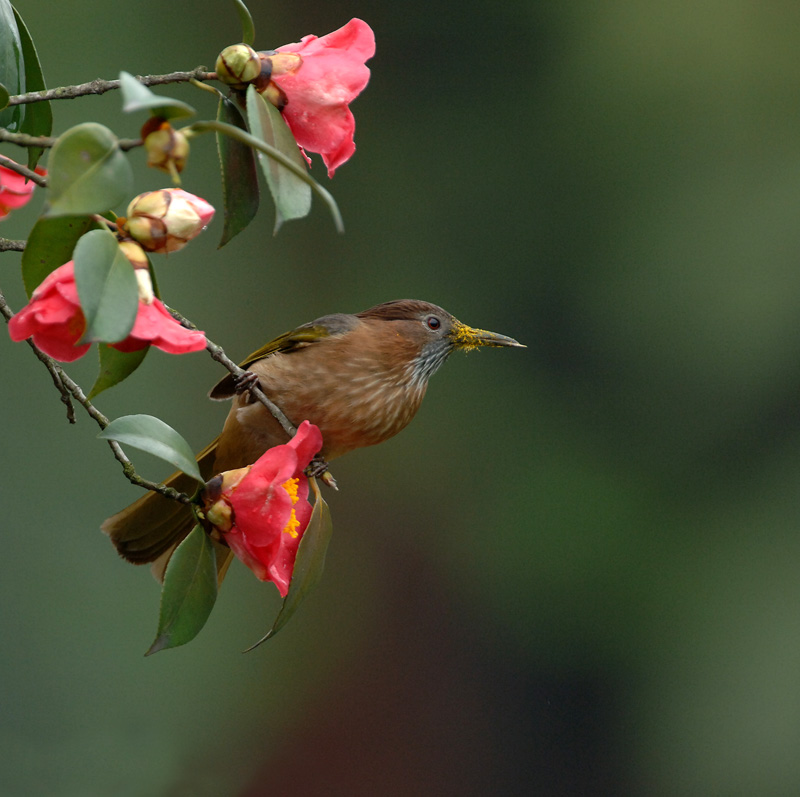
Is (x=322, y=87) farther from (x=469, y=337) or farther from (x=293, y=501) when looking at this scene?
(x=469, y=337)

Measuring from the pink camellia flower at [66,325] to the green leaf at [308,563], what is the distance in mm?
212

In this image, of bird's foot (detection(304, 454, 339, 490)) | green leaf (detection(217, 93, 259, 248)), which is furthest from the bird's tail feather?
green leaf (detection(217, 93, 259, 248))

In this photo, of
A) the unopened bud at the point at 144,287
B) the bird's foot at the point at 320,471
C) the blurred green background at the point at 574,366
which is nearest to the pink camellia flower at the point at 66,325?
the unopened bud at the point at 144,287

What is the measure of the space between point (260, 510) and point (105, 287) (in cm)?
21

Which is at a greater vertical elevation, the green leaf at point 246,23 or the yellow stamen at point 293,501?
the green leaf at point 246,23

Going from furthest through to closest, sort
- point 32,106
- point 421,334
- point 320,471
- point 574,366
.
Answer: point 574,366, point 421,334, point 320,471, point 32,106

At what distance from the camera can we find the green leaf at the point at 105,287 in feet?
1.40

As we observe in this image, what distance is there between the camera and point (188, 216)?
0.50m

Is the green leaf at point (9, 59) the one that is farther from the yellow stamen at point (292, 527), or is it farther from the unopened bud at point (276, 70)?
the yellow stamen at point (292, 527)

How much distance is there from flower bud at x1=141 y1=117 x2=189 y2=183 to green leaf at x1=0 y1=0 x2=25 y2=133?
224 mm

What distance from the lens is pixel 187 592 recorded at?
0.61 m

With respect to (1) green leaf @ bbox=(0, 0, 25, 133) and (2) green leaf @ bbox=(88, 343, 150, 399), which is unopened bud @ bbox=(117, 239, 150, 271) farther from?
(1) green leaf @ bbox=(0, 0, 25, 133)

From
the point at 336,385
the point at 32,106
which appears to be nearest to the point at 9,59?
the point at 32,106

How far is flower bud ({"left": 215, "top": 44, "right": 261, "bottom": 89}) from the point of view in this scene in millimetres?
587
